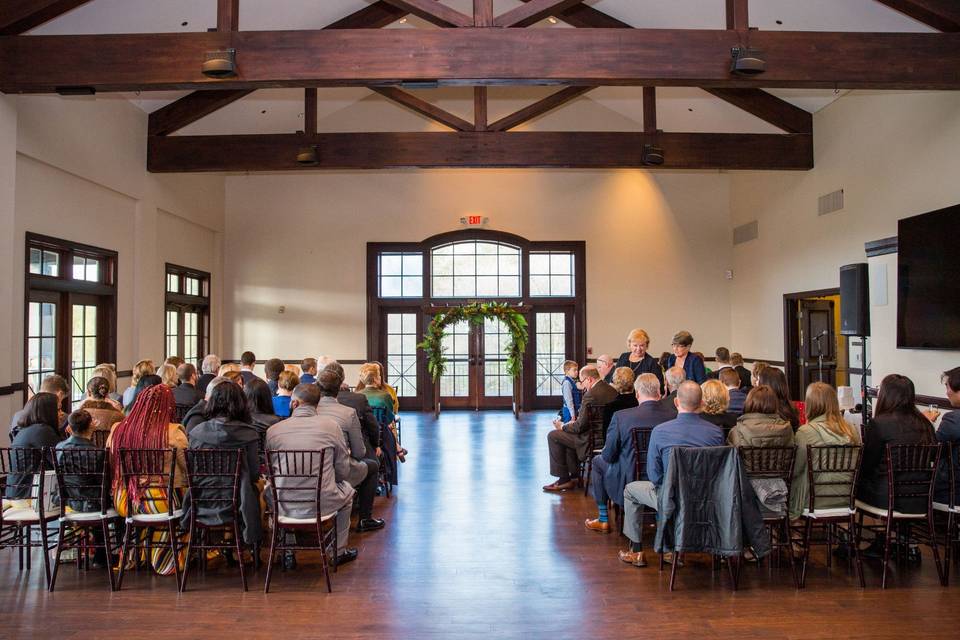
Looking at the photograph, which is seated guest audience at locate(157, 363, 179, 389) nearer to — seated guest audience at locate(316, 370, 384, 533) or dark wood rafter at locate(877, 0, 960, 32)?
seated guest audience at locate(316, 370, 384, 533)

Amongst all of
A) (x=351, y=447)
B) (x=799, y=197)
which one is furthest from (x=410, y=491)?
(x=799, y=197)

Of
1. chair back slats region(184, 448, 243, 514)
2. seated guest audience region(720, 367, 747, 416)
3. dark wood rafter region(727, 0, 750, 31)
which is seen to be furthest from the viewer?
dark wood rafter region(727, 0, 750, 31)

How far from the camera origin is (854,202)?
830 centimetres

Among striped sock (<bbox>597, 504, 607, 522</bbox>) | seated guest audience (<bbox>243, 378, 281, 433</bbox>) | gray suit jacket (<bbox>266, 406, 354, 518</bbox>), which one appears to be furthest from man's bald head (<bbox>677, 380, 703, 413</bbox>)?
seated guest audience (<bbox>243, 378, 281, 433</bbox>)

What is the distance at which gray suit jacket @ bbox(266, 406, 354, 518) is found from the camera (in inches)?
158

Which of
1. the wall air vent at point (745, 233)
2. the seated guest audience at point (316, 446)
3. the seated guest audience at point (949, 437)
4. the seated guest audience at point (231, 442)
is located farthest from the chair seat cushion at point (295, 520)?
the wall air vent at point (745, 233)

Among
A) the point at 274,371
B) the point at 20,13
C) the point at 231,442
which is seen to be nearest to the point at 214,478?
the point at 231,442

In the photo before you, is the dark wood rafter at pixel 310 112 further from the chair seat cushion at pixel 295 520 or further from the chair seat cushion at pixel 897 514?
the chair seat cushion at pixel 897 514

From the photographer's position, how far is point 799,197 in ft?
32.1

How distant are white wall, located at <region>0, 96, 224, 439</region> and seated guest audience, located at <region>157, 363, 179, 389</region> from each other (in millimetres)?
1477

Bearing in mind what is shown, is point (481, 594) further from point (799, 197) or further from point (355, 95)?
point (355, 95)

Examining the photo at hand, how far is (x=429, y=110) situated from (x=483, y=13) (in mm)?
3838

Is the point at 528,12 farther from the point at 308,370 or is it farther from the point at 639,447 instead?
the point at 308,370

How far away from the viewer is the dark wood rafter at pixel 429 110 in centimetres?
912
